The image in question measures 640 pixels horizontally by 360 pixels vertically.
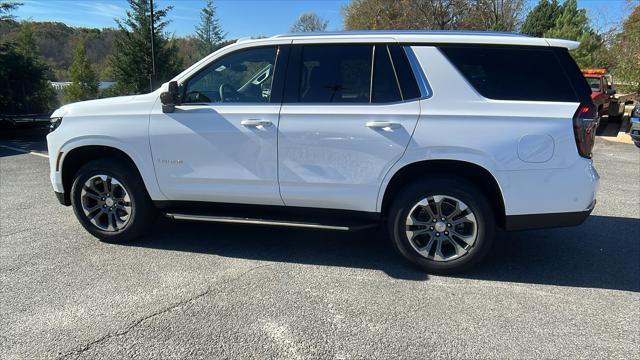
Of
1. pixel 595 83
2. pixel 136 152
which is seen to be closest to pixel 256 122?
pixel 136 152

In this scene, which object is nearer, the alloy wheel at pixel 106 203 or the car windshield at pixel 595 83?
the alloy wheel at pixel 106 203

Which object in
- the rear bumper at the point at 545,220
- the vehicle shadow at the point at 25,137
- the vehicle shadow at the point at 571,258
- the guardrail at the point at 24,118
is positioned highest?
the rear bumper at the point at 545,220

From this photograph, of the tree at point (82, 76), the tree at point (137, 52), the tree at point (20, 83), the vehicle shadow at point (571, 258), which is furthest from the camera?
the tree at point (82, 76)

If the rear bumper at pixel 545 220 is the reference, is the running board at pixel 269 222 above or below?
below

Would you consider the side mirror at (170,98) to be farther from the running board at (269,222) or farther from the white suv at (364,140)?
the running board at (269,222)

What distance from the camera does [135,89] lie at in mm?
27703

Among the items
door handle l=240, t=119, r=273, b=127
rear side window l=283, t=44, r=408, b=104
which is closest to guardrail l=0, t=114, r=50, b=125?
door handle l=240, t=119, r=273, b=127

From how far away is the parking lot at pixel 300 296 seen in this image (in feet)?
9.67

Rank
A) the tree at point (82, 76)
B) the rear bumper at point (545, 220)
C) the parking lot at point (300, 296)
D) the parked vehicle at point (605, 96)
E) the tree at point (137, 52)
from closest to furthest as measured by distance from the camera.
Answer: the parking lot at point (300, 296), the rear bumper at point (545, 220), the parked vehicle at point (605, 96), the tree at point (137, 52), the tree at point (82, 76)

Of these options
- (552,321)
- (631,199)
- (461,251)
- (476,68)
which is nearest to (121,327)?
(461,251)

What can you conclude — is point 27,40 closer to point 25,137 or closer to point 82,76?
point 25,137

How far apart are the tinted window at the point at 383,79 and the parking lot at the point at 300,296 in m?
1.50

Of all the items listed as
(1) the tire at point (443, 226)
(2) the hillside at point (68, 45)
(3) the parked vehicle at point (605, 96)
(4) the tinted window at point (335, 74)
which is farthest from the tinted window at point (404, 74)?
(2) the hillside at point (68, 45)

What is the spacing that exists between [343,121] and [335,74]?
1.52 ft
